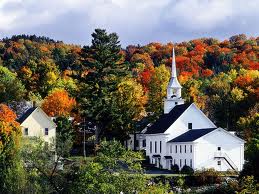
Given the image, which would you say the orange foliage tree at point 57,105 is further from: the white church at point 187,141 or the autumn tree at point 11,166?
the autumn tree at point 11,166

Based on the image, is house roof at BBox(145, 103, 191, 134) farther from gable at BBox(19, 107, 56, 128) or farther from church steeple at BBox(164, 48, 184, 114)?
gable at BBox(19, 107, 56, 128)

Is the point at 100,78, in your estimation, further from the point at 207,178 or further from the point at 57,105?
the point at 207,178

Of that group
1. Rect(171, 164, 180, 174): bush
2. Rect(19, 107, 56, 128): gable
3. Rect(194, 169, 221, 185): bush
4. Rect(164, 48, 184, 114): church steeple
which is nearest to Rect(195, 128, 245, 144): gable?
Rect(171, 164, 180, 174): bush

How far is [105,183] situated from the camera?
51.7 m

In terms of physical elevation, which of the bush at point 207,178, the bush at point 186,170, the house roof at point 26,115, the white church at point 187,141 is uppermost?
the house roof at point 26,115

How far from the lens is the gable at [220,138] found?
7719 centimetres

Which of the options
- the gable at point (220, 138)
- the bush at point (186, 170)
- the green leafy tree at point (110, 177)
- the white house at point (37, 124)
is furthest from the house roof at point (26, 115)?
the green leafy tree at point (110, 177)

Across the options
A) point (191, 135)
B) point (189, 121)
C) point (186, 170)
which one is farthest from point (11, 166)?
point (189, 121)

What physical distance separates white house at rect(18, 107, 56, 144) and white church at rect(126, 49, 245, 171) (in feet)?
37.5

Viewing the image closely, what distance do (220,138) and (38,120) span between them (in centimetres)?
2057

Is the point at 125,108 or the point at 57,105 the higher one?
the point at 57,105

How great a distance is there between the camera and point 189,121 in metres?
83.9

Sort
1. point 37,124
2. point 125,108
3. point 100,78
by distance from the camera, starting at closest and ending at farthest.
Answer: point 37,124, point 100,78, point 125,108

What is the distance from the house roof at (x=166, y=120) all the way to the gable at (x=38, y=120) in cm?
1148
